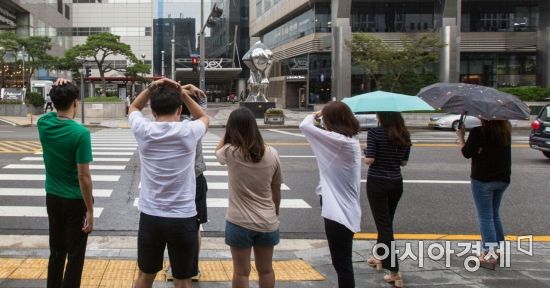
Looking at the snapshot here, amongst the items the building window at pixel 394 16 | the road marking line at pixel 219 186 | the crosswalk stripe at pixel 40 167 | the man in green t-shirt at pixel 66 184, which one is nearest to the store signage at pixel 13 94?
the building window at pixel 394 16

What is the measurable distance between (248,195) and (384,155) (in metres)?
1.82

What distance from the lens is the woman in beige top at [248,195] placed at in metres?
4.00

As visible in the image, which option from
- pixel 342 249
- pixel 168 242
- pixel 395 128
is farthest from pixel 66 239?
pixel 395 128

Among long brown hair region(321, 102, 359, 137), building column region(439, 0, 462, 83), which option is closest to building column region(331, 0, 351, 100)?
building column region(439, 0, 462, 83)

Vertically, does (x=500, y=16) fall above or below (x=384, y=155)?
above

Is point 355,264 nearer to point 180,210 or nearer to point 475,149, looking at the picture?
point 475,149

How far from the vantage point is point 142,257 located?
382cm

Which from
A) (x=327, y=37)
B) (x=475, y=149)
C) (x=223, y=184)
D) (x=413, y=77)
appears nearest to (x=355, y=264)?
(x=475, y=149)

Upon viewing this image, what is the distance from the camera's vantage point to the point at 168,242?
3.79 m

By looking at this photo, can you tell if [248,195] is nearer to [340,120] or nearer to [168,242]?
[168,242]

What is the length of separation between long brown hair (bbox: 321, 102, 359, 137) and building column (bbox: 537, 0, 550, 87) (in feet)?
144

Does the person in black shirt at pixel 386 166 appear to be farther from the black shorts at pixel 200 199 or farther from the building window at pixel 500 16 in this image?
the building window at pixel 500 16

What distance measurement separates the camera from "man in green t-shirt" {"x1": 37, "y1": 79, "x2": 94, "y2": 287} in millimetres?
4133

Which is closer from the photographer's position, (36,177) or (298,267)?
(298,267)
